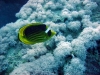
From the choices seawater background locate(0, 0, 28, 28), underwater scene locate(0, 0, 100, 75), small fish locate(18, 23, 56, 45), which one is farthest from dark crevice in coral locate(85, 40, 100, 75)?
seawater background locate(0, 0, 28, 28)

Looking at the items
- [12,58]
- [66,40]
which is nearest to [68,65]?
[66,40]

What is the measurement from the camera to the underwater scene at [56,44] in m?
2.29

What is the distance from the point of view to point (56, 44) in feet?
10.6

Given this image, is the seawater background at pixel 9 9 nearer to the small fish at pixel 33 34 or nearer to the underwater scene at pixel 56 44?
the underwater scene at pixel 56 44

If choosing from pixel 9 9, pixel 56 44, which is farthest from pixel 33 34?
pixel 9 9

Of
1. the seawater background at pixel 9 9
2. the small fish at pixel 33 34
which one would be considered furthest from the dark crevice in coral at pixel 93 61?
the seawater background at pixel 9 9

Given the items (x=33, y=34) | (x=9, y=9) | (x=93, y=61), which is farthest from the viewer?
(x=9, y=9)

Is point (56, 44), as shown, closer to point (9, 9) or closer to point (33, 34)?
point (33, 34)

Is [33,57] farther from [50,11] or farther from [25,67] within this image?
[50,11]

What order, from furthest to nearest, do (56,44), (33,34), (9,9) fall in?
1. (9,9)
2. (56,44)
3. (33,34)

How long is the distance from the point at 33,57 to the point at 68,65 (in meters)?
0.69

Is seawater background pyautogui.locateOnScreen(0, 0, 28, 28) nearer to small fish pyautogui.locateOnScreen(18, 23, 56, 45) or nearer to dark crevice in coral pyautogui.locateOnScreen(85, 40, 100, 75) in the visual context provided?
dark crevice in coral pyautogui.locateOnScreen(85, 40, 100, 75)

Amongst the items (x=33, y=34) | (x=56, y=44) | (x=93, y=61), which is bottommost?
(x=93, y=61)

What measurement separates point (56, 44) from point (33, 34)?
1067 mm
